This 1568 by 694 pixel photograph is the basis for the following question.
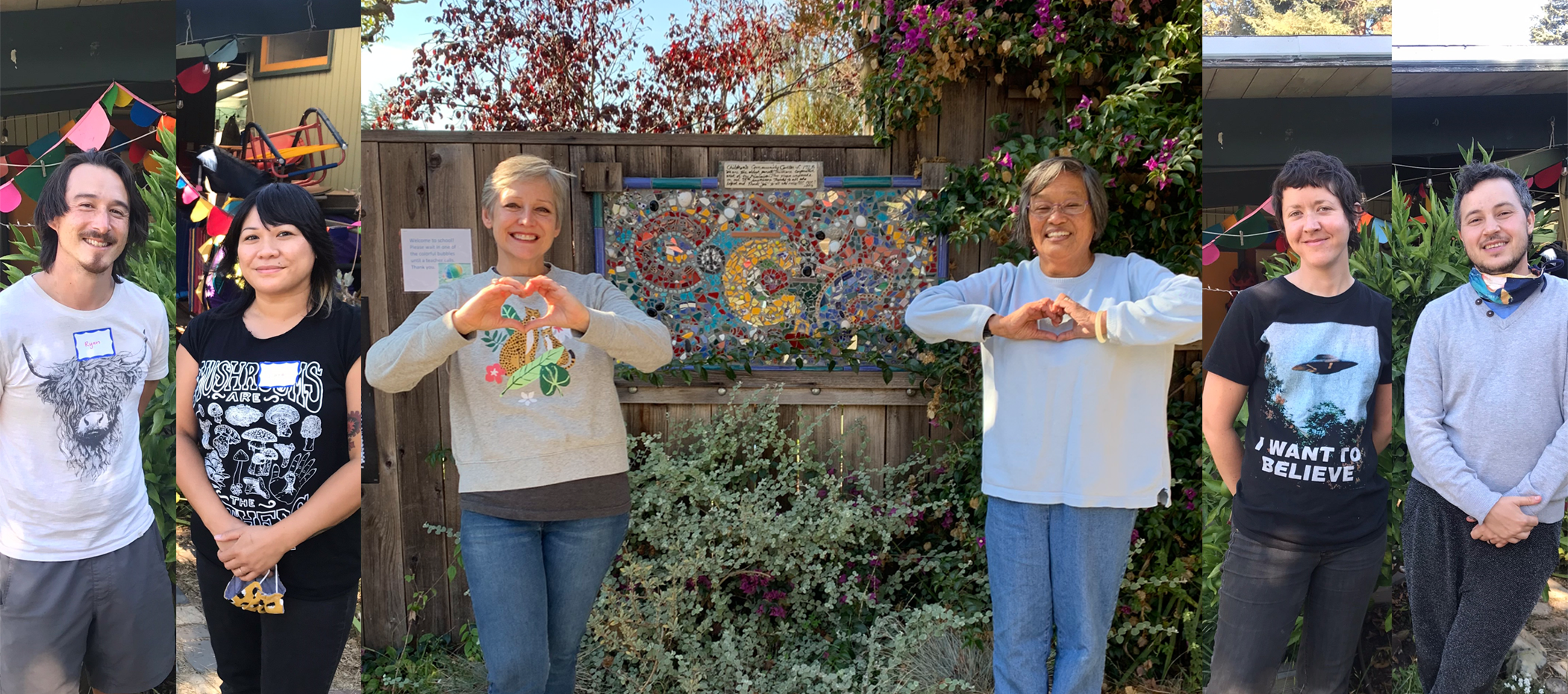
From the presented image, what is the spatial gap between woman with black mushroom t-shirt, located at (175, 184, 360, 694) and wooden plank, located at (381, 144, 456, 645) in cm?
146

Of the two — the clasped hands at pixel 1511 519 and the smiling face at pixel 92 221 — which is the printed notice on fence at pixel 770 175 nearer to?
the smiling face at pixel 92 221

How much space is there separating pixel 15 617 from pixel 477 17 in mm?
2192

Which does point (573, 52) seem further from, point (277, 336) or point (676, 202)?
point (277, 336)

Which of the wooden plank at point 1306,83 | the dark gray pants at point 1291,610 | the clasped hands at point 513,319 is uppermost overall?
the wooden plank at point 1306,83

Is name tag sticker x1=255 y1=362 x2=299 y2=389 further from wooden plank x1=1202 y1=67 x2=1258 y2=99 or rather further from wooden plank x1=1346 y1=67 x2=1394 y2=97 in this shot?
wooden plank x1=1346 y1=67 x2=1394 y2=97

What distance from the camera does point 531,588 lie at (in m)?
2.08

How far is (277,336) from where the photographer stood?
1560 millimetres

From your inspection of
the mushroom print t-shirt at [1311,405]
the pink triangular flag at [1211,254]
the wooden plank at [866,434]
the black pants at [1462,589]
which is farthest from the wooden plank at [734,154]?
the black pants at [1462,589]

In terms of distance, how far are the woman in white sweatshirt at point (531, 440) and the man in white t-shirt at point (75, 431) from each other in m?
0.51

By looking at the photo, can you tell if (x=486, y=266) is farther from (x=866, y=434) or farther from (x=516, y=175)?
(x=866, y=434)

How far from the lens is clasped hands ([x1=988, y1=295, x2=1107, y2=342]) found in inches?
82.3

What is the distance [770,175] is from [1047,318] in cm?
122

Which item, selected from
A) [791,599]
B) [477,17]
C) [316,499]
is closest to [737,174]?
[477,17]

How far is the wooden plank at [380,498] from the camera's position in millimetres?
2975
